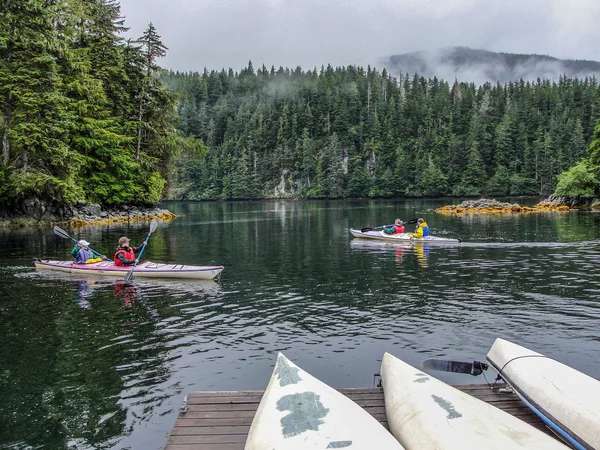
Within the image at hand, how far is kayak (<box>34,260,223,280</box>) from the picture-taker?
59.3 ft

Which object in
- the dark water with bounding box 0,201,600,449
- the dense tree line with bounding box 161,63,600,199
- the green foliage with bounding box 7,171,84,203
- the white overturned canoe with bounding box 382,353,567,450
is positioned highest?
the dense tree line with bounding box 161,63,600,199

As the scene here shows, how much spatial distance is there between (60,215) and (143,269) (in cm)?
3043

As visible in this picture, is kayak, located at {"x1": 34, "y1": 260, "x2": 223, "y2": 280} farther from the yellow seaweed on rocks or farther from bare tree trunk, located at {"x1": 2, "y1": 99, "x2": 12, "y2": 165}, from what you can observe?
the yellow seaweed on rocks

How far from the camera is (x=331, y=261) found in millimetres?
22984

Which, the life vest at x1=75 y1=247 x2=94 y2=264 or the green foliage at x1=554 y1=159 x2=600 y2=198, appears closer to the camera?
the life vest at x1=75 y1=247 x2=94 y2=264

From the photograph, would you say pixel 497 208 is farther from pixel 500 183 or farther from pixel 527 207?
pixel 500 183

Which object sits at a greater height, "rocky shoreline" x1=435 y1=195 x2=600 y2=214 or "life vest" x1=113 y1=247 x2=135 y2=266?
"rocky shoreline" x1=435 y1=195 x2=600 y2=214

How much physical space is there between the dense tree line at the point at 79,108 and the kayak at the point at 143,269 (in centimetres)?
1950

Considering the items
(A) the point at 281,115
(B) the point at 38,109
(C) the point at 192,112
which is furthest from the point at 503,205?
(C) the point at 192,112

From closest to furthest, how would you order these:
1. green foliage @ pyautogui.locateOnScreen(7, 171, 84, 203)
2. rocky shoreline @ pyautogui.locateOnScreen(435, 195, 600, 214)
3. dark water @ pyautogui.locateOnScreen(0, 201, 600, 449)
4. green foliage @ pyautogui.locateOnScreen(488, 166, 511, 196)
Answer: dark water @ pyautogui.locateOnScreen(0, 201, 600, 449) → green foliage @ pyautogui.locateOnScreen(7, 171, 84, 203) → rocky shoreline @ pyautogui.locateOnScreen(435, 195, 600, 214) → green foliage @ pyautogui.locateOnScreen(488, 166, 511, 196)

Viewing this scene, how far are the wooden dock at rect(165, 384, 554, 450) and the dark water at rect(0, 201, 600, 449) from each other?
35.2 inches

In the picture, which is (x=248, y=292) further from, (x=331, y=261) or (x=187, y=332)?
(x=331, y=261)

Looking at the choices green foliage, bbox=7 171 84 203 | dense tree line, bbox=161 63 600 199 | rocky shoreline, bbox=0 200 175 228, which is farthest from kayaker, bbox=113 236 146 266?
dense tree line, bbox=161 63 600 199

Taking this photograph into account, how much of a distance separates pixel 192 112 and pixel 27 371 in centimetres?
18123
